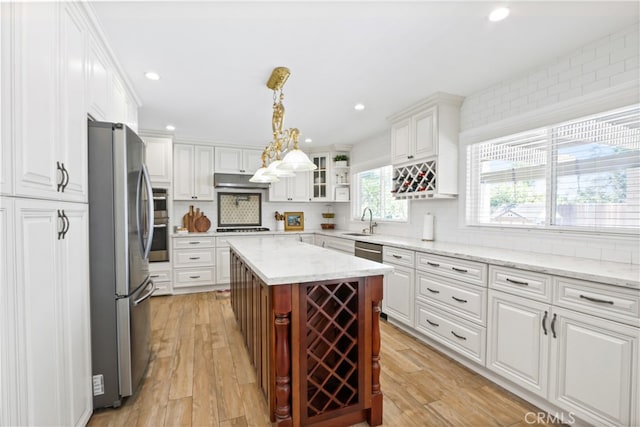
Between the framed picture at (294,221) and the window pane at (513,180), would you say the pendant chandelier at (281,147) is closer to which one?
the window pane at (513,180)

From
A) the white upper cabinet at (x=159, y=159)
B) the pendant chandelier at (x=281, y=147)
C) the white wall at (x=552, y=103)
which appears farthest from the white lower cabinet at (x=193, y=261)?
the white wall at (x=552, y=103)

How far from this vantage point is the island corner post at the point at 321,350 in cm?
162

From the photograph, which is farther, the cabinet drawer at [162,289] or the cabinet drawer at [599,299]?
the cabinet drawer at [162,289]

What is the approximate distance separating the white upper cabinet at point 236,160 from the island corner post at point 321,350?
3.61 meters

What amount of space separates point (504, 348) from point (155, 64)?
3.50 meters

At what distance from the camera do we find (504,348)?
83.0 inches

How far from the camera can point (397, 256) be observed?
3.20m

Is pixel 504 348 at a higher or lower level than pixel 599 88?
Result: lower

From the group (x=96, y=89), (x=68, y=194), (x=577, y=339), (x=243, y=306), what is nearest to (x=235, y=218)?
(x=243, y=306)

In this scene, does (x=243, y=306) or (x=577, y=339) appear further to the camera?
(x=243, y=306)

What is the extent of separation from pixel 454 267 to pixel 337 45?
2.02 metres

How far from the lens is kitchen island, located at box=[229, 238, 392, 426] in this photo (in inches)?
63.5

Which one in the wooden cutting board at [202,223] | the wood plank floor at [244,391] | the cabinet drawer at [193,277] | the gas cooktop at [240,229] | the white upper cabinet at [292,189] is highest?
the white upper cabinet at [292,189]

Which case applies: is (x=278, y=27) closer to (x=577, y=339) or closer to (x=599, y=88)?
(x=599, y=88)
